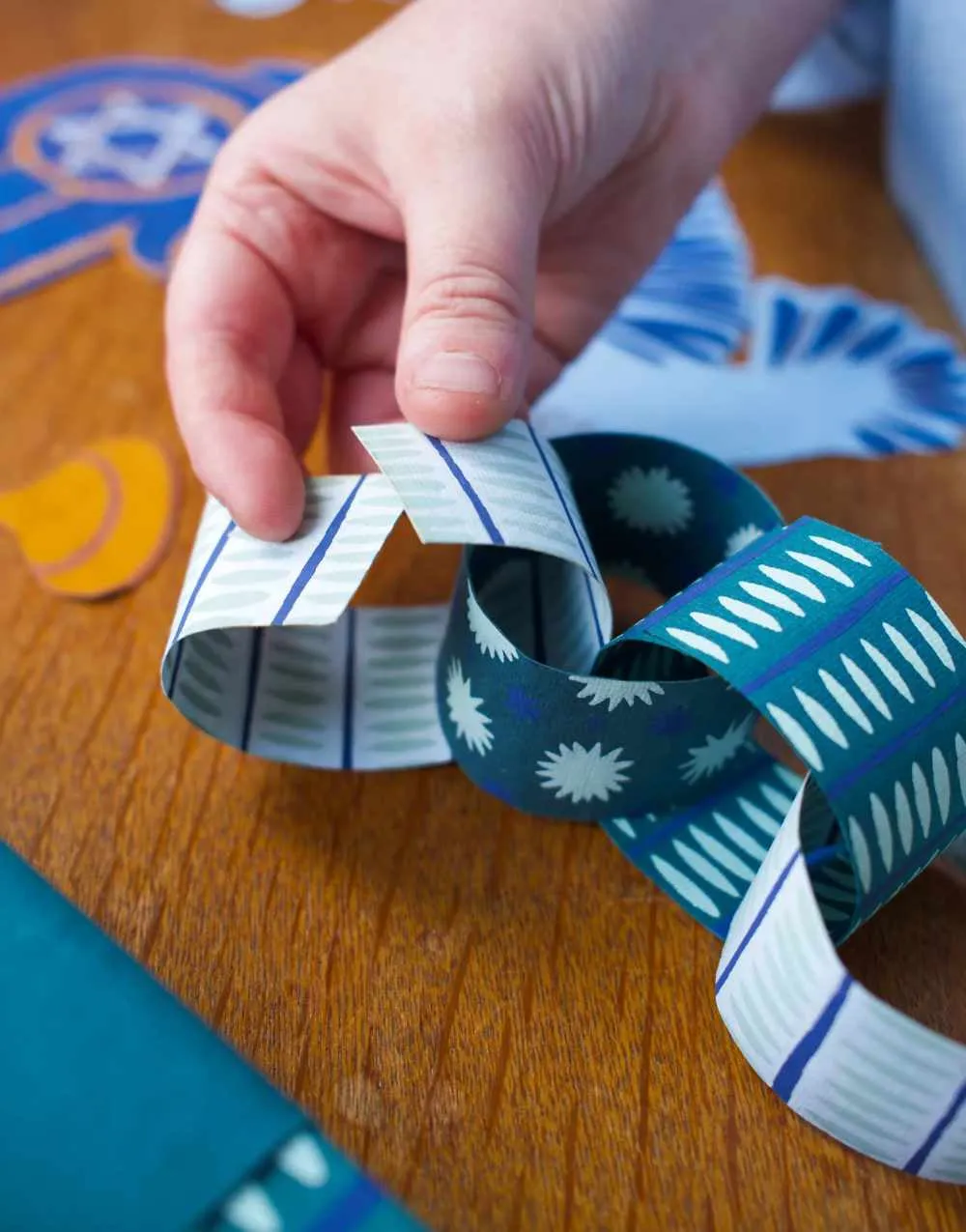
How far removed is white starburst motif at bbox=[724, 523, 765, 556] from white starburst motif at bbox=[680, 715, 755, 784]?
0.10 m

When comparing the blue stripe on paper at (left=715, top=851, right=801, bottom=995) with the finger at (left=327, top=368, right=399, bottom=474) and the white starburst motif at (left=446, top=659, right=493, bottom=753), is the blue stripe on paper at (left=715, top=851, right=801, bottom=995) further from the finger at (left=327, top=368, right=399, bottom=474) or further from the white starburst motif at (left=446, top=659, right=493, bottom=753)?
the finger at (left=327, top=368, right=399, bottom=474)

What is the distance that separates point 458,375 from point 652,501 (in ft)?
0.53

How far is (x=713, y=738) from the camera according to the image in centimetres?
51

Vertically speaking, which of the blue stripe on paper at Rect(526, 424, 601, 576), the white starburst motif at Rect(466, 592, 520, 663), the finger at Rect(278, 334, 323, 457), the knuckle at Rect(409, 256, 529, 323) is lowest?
the finger at Rect(278, 334, 323, 457)

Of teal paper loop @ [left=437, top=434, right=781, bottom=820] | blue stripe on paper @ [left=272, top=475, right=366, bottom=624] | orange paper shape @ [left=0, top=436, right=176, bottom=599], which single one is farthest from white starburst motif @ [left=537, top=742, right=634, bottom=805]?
orange paper shape @ [left=0, top=436, right=176, bottom=599]

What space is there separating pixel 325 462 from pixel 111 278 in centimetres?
24

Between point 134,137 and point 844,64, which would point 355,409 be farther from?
point 844,64

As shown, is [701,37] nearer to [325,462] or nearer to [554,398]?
[554,398]

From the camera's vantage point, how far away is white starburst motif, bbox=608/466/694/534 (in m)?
0.61

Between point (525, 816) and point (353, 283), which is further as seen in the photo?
point (353, 283)

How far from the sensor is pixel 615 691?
1.56 ft

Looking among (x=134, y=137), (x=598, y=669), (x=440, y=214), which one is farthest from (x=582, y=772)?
(x=134, y=137)

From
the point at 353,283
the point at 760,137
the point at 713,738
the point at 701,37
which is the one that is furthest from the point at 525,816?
the point at 760,137

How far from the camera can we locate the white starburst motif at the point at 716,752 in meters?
0.52
